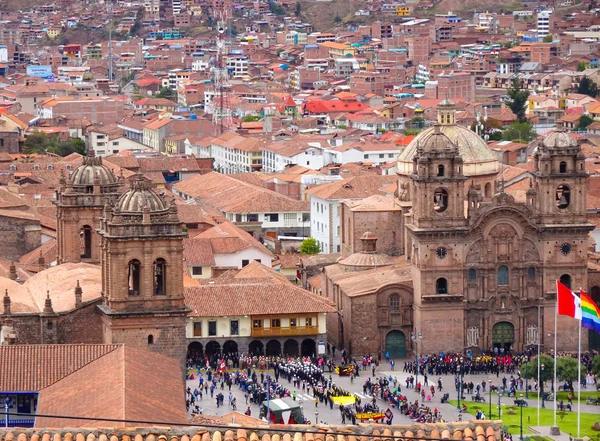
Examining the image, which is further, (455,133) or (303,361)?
(455,133)

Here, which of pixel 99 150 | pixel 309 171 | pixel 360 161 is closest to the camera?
pixel 309 171

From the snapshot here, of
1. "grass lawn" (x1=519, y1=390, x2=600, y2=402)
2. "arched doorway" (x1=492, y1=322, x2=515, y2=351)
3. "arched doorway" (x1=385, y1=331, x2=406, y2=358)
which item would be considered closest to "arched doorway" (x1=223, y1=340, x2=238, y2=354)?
"arched doorway" (x1=385, y1=331, x2=406, y2=358)

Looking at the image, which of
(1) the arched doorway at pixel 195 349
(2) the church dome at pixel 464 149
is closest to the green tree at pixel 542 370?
(1) the arched doorway at pixel 195 349

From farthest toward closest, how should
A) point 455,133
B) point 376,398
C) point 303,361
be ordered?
1. point 455,133
2. point 303,361
3. point 376,398

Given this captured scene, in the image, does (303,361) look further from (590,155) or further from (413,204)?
(590,155)

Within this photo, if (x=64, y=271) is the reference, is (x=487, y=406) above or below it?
below

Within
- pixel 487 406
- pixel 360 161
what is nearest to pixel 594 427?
pixel 487 406

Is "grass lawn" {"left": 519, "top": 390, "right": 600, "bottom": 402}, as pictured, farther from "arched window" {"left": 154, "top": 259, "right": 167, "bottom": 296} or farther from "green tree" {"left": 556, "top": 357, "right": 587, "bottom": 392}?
"arched window" {"left": 154, "top": 259, "right": 167, "bottom": 296}

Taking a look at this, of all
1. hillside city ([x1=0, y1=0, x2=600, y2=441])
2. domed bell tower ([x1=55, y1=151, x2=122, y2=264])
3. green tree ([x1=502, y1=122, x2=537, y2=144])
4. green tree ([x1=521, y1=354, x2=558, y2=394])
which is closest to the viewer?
hillside city ([x1=0, y1=0, x2=600, y2=441])
